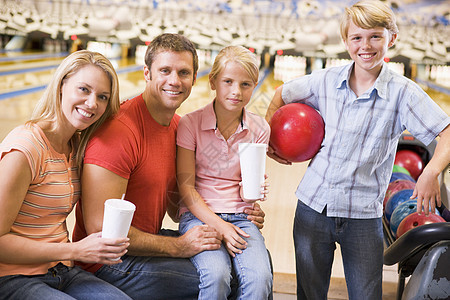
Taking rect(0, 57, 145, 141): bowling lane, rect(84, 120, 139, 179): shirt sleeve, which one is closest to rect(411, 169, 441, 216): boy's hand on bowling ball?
rect(84, 120, 139, 179): shirt sleeve

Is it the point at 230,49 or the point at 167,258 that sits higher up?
the point at 230,49

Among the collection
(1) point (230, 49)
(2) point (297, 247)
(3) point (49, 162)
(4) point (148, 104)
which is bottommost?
(2) point (297, 247)

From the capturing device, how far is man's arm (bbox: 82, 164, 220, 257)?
1.29 metres

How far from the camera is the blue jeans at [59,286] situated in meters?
1.16

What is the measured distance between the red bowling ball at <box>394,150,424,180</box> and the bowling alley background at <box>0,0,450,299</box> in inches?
84.9

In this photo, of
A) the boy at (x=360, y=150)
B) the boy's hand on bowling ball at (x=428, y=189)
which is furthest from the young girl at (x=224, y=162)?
the boy's hand on bowling ball at (x=428, y=189)

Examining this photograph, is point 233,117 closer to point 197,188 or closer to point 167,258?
point 197,188

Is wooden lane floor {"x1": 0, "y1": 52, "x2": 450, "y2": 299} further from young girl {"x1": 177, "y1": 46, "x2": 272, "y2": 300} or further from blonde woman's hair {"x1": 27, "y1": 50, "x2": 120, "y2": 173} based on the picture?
blonde woman's hair {"x1": 27, "y1": 50, "x2": 120, "y2": 173}

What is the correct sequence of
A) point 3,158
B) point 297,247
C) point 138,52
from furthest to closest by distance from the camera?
1. point 138,52
2. point 297,247
3. point 3,158

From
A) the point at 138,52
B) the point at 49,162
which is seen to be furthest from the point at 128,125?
the point at 138,52

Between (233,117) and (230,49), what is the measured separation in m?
0.21

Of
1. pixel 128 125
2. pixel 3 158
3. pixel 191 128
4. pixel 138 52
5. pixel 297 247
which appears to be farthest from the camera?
pixel 138 52

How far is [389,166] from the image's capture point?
153cm

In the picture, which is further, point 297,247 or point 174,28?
point 174,28
